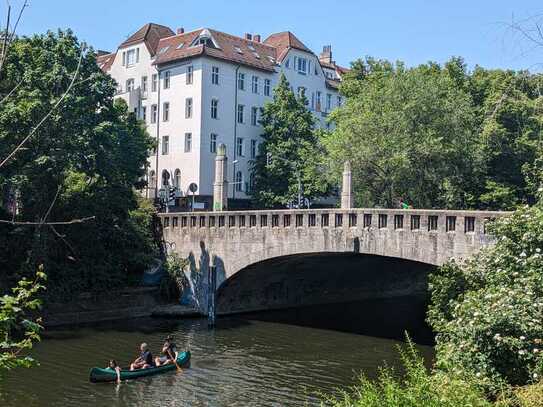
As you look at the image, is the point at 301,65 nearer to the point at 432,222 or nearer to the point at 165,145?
the point at 165,145

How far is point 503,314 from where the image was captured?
15328 mm

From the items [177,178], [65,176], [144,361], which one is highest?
[177,178]

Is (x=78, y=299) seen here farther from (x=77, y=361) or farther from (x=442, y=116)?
(x=442, y=116)

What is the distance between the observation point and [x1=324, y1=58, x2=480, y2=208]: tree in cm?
4747

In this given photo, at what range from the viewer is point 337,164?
5131 cm

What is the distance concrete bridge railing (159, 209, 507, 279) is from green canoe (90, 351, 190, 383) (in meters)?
10.1

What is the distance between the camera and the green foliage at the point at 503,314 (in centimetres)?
1490

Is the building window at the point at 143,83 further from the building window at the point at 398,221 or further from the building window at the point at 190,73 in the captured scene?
the building window at the point at 398,221

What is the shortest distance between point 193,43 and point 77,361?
39.1m

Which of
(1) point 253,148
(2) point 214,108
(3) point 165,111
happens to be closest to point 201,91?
(2) point 214,108

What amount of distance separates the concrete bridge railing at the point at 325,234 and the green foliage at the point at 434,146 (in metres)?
12.0

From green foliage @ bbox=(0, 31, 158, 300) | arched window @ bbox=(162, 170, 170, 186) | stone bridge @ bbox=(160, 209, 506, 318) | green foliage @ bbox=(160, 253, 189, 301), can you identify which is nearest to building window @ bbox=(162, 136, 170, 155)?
arched window @ bbox=(162, 170, 170, 186)

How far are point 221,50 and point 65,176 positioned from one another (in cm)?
2863

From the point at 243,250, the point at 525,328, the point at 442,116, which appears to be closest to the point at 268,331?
the point at 243,250
